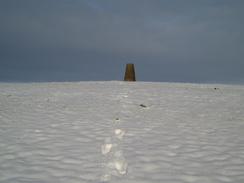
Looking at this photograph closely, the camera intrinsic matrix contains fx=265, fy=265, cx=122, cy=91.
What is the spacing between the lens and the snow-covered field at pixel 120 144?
507 centimetres

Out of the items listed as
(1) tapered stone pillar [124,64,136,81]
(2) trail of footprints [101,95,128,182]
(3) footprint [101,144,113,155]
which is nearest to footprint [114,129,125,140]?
(2) trail of footprints [101,95,128,182]

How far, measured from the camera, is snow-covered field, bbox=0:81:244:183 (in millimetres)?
5070

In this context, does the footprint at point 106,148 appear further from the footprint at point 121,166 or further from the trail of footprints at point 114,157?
the footprint at point 121,166

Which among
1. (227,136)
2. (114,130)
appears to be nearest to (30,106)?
(114,130)

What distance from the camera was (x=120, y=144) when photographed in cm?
674

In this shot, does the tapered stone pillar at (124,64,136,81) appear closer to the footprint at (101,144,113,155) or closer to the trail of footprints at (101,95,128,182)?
the trail of footprints at (101,95,128,182)

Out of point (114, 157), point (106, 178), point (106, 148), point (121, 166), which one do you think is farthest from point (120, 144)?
point (106, 178)

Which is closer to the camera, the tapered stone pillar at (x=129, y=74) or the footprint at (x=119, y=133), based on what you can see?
the footprint at (x=119, y=133)

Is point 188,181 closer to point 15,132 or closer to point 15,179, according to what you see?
point 15,179

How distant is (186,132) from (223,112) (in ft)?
12.9

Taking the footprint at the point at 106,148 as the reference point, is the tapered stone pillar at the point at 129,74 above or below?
above

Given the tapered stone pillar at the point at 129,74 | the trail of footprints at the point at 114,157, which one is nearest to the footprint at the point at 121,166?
the trail of footprints at the point at 114,157

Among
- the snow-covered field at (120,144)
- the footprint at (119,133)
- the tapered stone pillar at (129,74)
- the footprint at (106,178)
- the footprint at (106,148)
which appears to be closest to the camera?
the footprint at (106,178)

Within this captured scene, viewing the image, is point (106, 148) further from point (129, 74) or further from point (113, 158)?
point (129, 74)
